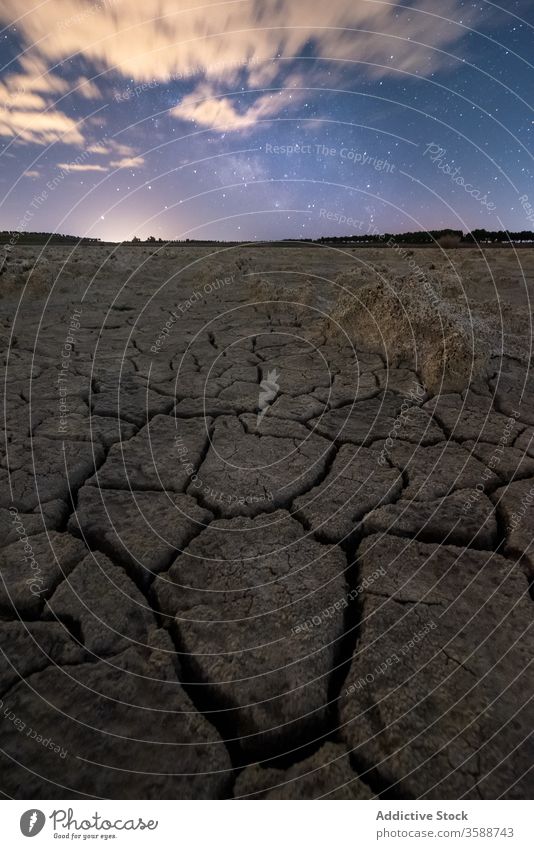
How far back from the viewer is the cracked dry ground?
112 centimetres

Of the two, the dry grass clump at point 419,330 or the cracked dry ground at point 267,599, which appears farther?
the dry grass clump at point 419,330

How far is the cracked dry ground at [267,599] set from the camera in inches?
44.1

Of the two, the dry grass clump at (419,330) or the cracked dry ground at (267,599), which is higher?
the dry grass clump at (419,330)

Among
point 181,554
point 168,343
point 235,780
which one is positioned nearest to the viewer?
point 235,780

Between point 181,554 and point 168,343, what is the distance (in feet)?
10.4

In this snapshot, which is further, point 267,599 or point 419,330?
point 419,330

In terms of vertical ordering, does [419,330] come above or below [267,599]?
above

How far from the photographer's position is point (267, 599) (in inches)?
61.7

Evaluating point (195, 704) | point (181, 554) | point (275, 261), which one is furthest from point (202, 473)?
point (275, 261)

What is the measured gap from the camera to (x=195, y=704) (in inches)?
49.8

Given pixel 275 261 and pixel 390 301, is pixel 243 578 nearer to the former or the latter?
pixel 390 301

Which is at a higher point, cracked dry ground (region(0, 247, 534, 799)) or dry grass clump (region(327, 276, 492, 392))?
dry grass clump (region(327, 276, 492, 392))

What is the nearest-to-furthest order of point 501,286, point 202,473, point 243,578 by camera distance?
1. point 243,578
2. point 202,473
3. point 501,286

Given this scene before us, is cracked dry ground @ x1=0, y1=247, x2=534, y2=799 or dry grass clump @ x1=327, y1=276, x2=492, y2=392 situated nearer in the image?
cracked dry ground @ x1=0, y1=247, x2=534, y2=799
